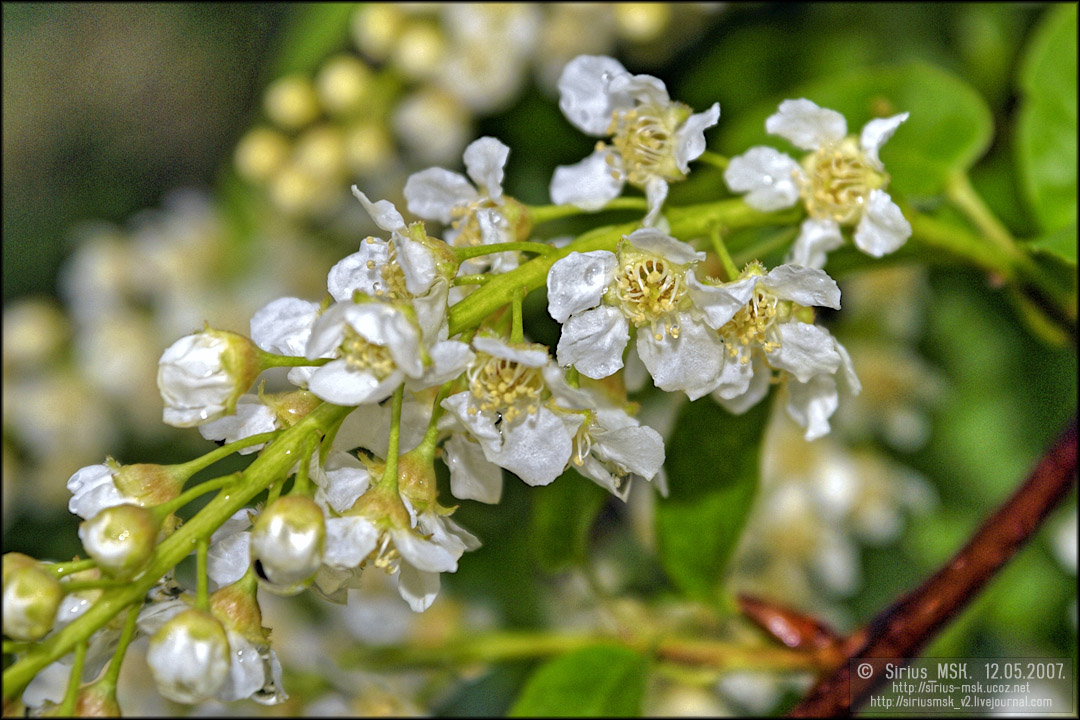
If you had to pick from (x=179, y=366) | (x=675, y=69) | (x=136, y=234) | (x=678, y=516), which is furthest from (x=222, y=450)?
(x=136, y=234)

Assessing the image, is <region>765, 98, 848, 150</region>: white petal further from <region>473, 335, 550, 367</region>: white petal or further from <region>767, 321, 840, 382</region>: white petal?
<region>473, 335, 550, 367</region>: white petal

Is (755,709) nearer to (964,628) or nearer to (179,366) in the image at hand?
(964,628)

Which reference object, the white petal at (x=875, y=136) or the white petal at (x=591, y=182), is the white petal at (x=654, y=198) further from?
the white petal at (x=875, y=136)

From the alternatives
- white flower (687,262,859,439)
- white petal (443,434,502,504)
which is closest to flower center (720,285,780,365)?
white flower (687,262,859,439)

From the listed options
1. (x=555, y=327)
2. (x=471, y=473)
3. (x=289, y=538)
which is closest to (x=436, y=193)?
(x=471, y=473)

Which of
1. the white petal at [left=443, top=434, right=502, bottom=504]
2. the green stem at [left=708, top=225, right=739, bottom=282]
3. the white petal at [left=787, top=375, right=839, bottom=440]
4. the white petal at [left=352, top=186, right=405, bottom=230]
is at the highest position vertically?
the white petal at [left=352, top=186, right=405, bottom=230]

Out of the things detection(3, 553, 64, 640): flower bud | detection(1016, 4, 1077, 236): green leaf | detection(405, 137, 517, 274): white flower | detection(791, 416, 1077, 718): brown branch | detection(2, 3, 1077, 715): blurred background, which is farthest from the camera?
detection(2, 3, 1077, 715): blurred background
